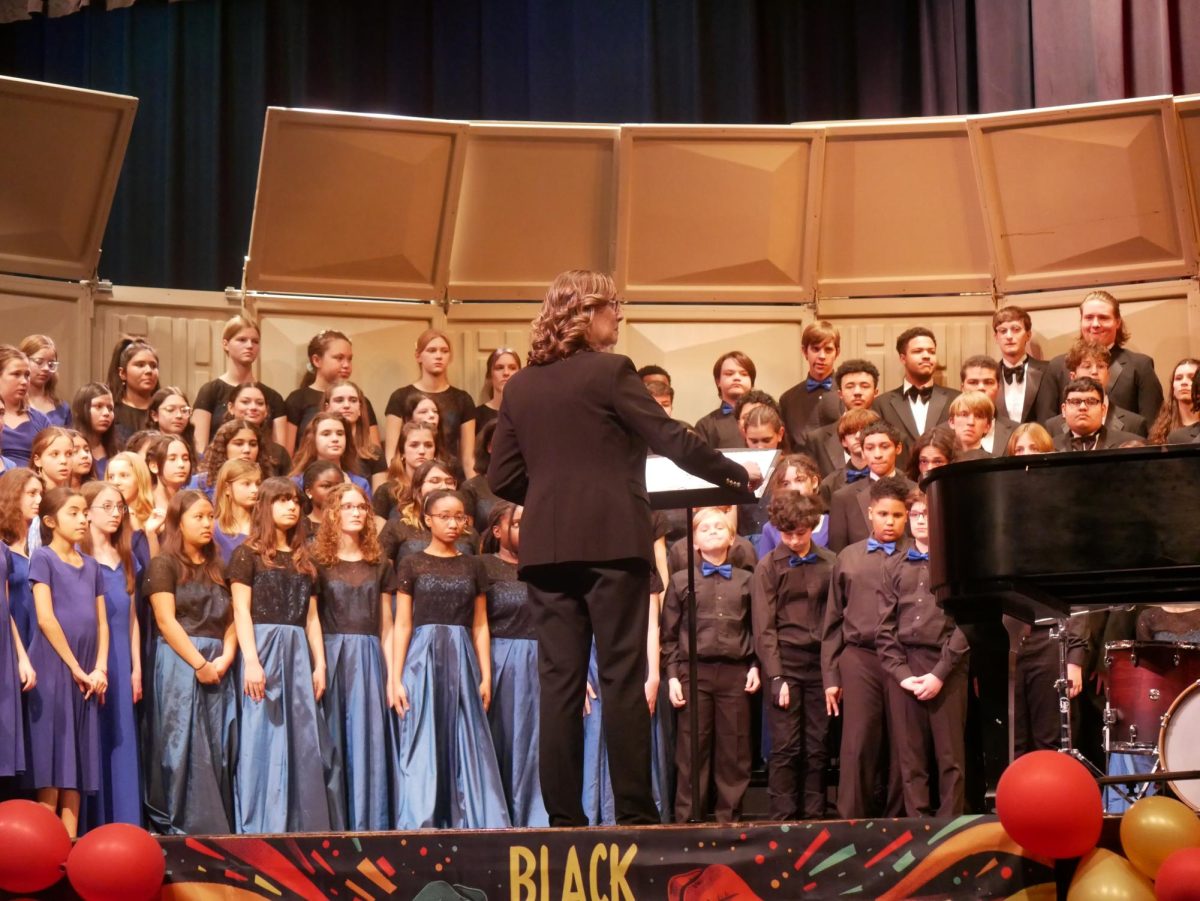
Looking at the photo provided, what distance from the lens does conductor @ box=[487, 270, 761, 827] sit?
3947mm

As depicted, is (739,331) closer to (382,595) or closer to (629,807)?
(382,595)

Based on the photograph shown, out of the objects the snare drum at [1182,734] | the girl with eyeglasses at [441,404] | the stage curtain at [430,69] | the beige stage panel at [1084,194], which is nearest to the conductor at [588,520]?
the snare drum at [1182,734]

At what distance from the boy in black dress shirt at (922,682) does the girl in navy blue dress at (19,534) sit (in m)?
2.75

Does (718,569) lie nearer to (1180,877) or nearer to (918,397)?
(918,397)

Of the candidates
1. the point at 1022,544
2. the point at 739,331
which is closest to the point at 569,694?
the point at 1022,544

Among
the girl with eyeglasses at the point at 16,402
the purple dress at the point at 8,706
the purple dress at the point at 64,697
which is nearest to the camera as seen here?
the purple dress at the point at 8,706

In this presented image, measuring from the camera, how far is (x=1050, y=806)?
341cm

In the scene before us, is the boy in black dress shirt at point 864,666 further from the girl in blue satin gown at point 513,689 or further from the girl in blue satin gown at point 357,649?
the girl in blue satin gown at point 357,649

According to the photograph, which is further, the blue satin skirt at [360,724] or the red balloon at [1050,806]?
the blue satin skirt at [360,724]

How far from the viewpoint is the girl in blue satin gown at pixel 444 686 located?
5898 millimetres

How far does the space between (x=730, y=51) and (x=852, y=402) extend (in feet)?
12.6

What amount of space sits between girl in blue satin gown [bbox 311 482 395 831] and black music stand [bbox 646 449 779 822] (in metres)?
2.01

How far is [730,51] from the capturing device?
34.1ft

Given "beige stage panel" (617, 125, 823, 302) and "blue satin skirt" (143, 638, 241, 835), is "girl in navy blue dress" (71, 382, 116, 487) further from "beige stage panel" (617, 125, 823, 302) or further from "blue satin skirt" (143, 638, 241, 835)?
"beige stage panel" (617, 125, 823, 302)
